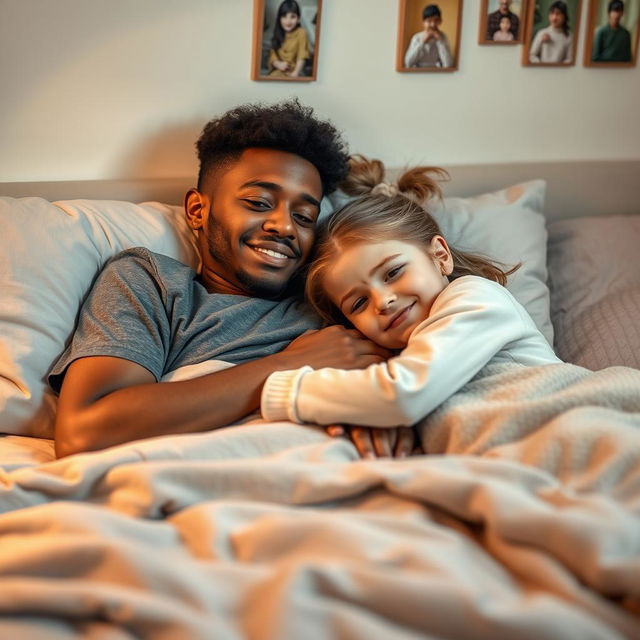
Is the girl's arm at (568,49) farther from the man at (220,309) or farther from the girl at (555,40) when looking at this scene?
the man at (220,309)

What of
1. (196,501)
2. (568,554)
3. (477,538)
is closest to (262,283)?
(196,501)

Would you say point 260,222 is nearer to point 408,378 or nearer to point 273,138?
point 273,138

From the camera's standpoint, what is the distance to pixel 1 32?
182 centimetres

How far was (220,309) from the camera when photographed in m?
1.66

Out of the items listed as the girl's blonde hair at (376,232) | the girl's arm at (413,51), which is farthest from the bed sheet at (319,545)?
the girl's arm at (413,51)

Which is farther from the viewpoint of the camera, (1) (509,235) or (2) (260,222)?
(1) (509,235)

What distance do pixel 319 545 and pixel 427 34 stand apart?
1.54 m

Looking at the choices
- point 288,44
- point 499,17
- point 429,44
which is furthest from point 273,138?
point 499,17

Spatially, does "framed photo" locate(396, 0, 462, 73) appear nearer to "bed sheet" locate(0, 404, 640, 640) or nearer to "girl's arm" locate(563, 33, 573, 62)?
"girl's arm" locate(563, 33, 573, 62)

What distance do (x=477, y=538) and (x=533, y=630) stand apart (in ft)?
0.71

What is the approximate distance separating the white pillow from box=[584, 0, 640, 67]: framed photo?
1.33 metres

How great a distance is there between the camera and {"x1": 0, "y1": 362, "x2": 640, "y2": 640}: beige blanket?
0.93 metres

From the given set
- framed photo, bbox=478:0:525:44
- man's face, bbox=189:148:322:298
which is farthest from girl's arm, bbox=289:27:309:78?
framed photo, bbox=478:0:525:44

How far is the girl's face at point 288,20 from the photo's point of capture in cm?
201
